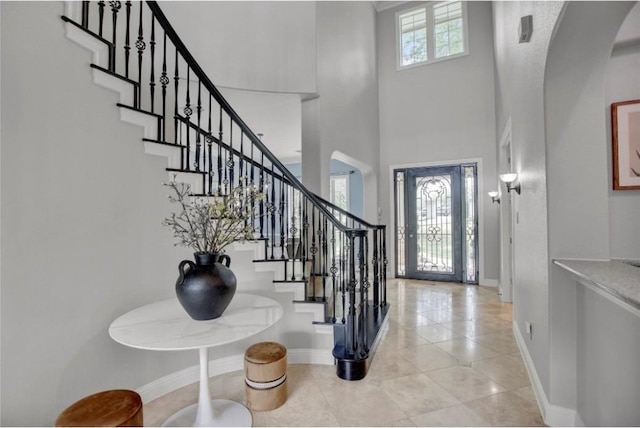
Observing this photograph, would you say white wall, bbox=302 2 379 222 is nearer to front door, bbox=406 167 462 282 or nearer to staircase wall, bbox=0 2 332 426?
front door, bbox=406 167 462 282

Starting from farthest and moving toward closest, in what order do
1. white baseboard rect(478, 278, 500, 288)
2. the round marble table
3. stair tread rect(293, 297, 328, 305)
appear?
1. white baseboard rect(478, 278, 500, 288)
2. stair tread rect(293, 297, 328, 305)
3. the round marble table

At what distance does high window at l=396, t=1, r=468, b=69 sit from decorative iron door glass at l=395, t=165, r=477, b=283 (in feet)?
7.56

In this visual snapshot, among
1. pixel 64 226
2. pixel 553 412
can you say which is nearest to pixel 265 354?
pixel 64 226

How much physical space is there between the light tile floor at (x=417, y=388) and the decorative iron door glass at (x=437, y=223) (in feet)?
8.12

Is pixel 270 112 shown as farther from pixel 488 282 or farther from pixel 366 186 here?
pixel 488 282

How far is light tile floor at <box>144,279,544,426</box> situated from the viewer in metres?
1.98

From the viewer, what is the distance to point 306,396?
222 centimetres

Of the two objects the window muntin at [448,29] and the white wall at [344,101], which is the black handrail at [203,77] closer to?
the white wall at [344,101]

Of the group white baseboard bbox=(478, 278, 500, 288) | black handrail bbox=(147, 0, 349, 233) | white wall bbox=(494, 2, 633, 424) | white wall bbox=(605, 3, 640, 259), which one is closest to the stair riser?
black handrail bbox=(147, 0, 349, 233)

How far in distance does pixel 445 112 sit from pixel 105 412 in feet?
21.2

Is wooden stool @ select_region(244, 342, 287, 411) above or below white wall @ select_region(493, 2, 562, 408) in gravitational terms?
below

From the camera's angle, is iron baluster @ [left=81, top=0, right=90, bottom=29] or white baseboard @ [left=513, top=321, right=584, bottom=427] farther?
iron baluster @ [left=81, top=0, right=90, bottom=29]

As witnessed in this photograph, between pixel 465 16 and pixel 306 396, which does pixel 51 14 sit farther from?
pixel 465 16

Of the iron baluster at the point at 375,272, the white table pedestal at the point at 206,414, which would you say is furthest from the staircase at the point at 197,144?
the white table pedestal at the point at 206,414
